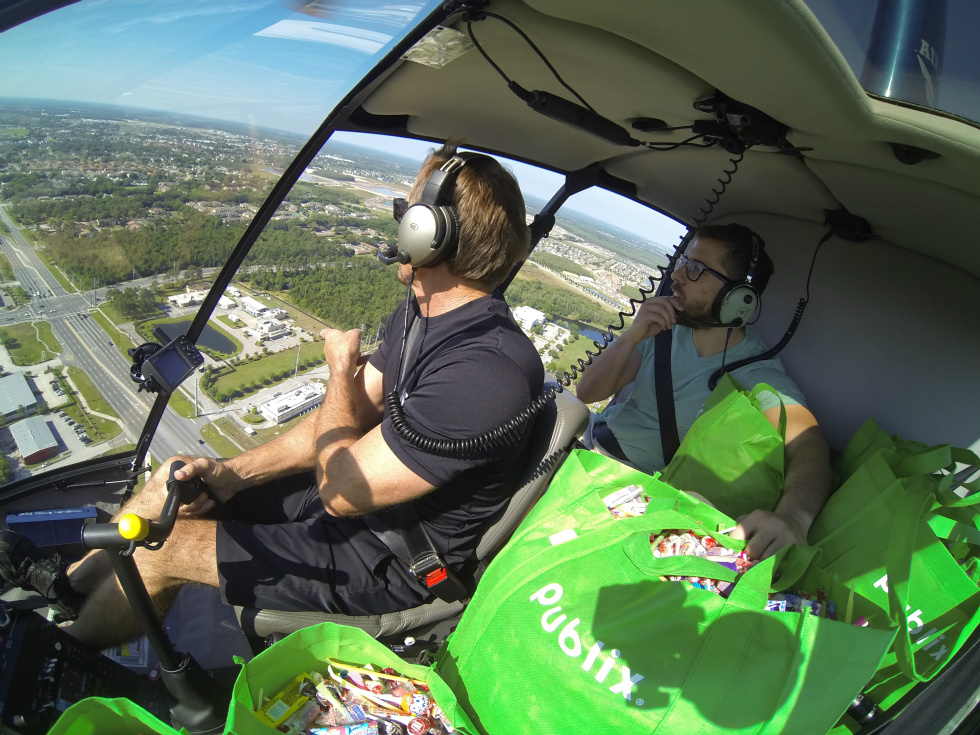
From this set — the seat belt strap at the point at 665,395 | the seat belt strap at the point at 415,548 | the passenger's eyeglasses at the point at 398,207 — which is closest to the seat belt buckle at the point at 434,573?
the seat belt strap at the point at 415,548

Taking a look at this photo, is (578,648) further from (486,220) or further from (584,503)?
(486,220)

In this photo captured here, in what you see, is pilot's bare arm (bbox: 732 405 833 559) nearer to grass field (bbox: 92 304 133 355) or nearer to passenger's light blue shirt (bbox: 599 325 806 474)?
passenger's light blue shirt (bbox: 599 325 806 474)

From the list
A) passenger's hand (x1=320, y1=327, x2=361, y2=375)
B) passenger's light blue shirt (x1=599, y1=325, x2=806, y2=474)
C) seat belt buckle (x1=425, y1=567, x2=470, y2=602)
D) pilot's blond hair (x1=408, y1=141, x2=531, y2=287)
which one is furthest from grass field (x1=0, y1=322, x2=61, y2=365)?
passenger's light blue shirt (x1=599, y1=325, x2=806, y2=474)

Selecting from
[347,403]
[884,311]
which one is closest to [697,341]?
[884,311]

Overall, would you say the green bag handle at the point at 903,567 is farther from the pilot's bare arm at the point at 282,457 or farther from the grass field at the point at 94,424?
the grass field at the point at 94,424

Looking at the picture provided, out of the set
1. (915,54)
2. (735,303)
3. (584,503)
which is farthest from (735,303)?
(584,503)

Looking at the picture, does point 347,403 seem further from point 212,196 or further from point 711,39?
point 711,39

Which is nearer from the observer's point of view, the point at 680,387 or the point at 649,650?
the point at 649,650
